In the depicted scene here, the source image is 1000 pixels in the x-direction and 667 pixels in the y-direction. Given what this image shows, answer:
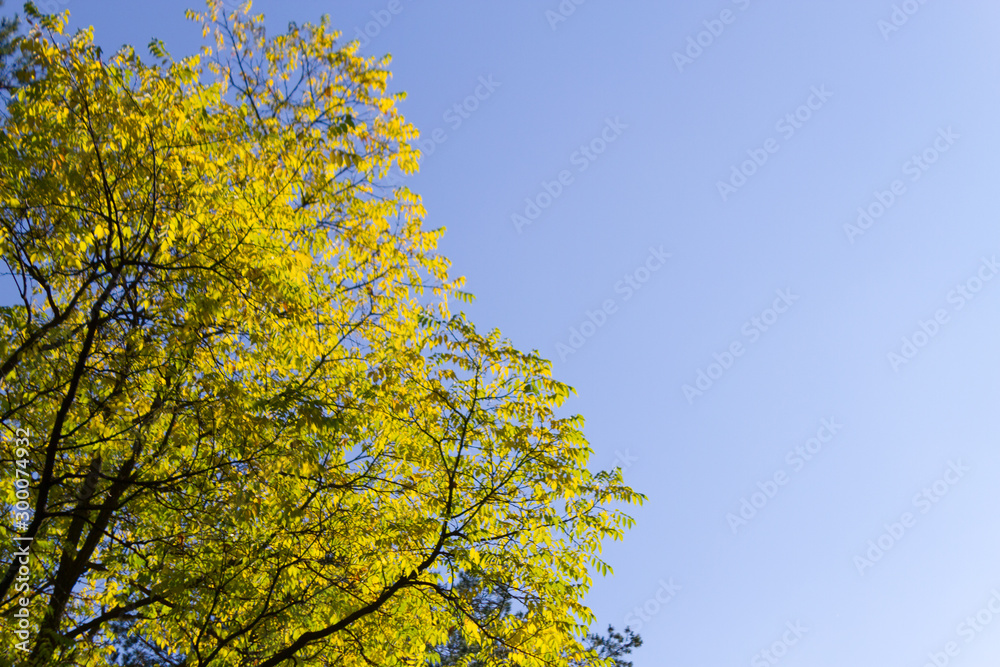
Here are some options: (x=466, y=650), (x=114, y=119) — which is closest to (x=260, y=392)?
(x=114, y=119)

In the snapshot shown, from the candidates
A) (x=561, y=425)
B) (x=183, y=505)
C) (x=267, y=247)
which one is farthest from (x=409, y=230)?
(x=183, y=505)

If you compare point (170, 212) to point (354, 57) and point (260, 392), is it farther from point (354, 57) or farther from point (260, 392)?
point (354, 57)

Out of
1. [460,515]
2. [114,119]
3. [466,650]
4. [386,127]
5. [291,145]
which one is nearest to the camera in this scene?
[114,119]

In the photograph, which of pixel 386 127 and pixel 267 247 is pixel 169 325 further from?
pixel 386 127

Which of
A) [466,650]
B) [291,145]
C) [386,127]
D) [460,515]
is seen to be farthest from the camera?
[466,650]

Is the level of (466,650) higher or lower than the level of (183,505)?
higher

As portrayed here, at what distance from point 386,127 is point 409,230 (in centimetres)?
132

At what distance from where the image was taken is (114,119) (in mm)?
6074

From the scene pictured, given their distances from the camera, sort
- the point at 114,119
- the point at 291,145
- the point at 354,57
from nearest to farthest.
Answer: the point at 114,119, the point at 291,145, the point at 354,57

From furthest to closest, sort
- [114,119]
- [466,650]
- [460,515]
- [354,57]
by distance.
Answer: [466,650] < [354,57] < [460,515] < [114,119]

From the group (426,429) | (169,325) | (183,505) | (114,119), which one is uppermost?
(114,119)

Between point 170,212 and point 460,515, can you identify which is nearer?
point 170,212

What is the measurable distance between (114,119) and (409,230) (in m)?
3.65

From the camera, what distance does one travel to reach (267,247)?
630 centimetres
